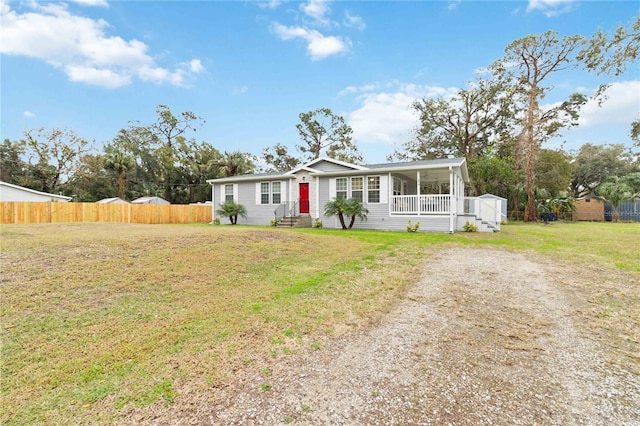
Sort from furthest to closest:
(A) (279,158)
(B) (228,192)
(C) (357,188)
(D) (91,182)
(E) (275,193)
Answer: (A) (279,158), (D) (91,182), (B) (228,192), (E) (275,193), (C) (357,188)

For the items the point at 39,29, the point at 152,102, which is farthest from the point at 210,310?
the point at 152,102

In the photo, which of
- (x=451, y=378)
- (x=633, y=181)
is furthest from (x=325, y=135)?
(x=451, y=378)


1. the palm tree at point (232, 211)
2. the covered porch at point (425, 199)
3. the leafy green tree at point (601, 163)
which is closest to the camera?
the covered porch at point (425, 199)

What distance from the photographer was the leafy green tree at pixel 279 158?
35175mm

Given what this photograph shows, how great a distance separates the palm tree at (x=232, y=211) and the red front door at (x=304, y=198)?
12.9ft

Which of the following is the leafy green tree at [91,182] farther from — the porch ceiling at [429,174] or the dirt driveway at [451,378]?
the dirt driveway at [451,378]

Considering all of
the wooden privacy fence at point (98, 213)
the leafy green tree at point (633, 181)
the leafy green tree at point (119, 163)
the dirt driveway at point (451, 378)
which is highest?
the leafy green tree at point (119, 163)

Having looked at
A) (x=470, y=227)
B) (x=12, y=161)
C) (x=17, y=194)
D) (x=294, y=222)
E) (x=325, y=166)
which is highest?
(x=12, y=161)

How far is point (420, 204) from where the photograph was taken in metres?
14.0

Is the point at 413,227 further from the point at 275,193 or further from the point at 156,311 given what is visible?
the point at 156,311

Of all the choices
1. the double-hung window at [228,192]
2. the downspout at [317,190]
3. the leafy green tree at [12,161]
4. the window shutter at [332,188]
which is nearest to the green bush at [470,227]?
the window shutter at [332,188]

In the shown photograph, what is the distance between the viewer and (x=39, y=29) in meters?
8.89

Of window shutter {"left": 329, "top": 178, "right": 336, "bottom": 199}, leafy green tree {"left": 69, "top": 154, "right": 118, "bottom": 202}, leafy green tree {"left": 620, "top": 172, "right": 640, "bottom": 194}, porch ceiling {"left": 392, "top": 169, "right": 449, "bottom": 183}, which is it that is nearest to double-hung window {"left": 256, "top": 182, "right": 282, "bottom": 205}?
window shutter {"left": 329, "top": 178, "right": 336, "bottom": 199}

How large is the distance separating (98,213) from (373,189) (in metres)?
16.0
